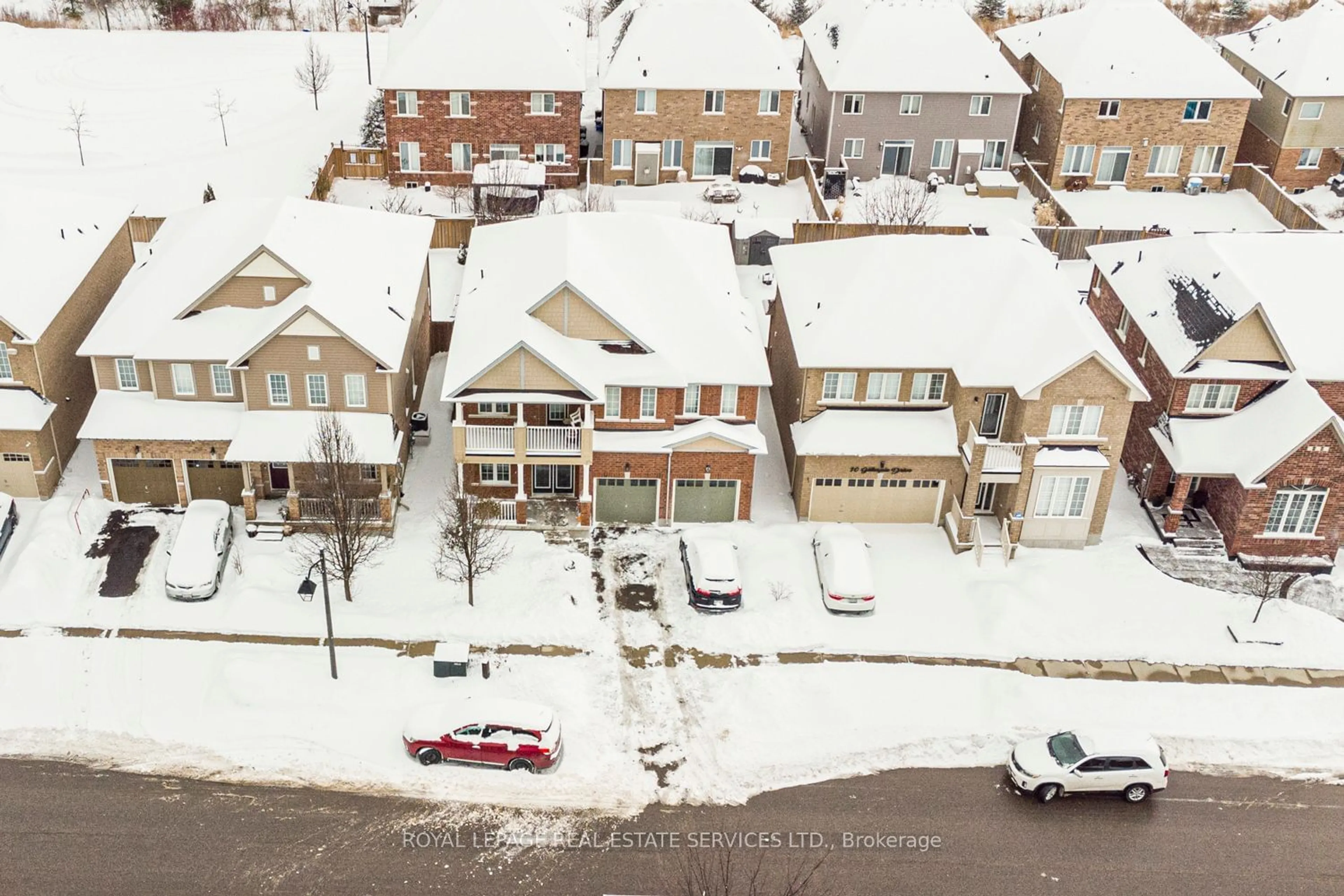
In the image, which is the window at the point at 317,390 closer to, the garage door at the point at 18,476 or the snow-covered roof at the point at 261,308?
the snow-covered roof at the point at 261,308

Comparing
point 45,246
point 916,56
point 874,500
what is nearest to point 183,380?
point 45,246

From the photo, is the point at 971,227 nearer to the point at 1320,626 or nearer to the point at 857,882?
the point at 1320,626

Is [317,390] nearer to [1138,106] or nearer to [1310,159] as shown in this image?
[1138,106]

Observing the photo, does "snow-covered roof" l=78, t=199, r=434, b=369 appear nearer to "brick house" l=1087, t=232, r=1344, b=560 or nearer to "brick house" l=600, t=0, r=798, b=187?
"brick house" l=600, t=0, r=798, b=187

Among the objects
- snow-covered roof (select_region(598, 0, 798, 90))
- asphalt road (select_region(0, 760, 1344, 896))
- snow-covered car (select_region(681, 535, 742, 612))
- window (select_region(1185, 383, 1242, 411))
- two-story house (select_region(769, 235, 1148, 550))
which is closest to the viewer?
asphalt road (select_region(0, 760, 1344, 896))

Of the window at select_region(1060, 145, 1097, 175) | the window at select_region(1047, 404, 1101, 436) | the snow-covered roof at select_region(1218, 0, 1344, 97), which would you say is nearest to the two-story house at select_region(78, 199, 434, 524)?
the window at select_region(1047, 404, 1101, 436)

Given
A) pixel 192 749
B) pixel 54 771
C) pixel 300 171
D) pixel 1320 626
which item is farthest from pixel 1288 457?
pixel 300 171
